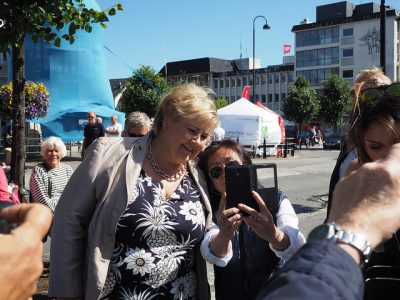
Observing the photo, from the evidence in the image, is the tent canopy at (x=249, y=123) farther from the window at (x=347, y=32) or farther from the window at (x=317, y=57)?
the window at (x=347, y=32)

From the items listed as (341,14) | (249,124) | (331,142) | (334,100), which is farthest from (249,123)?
(341,14)

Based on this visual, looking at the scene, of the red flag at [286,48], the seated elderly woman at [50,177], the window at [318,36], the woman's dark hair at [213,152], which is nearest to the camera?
the woman's dark hair at [213,152]

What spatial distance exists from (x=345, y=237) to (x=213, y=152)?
1.66m

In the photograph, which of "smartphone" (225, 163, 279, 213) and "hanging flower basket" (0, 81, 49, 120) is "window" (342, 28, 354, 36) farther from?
"smartphone" (225, 163, 279, 213)

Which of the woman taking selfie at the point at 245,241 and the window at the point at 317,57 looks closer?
the woman taking selfie at the point at 245,241

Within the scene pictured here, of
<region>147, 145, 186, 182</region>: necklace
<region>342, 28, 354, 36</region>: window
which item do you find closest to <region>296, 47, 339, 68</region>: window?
<region>342, 28, 354, 36</region>: window

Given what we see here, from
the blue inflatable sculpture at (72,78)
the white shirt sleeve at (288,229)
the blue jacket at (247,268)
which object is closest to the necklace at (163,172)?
the blue jacket at (247,268)

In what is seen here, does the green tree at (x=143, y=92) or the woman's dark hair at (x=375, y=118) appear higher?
the green tree at (x=143, y=92)

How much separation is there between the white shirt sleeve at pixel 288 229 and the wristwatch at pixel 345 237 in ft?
4.05

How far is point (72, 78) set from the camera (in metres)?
19.6

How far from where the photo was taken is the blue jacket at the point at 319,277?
0.81m

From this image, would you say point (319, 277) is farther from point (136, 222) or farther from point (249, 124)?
point (249, 124)

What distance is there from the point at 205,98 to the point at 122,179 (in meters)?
0.63

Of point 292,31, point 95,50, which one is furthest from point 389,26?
point 95,50
